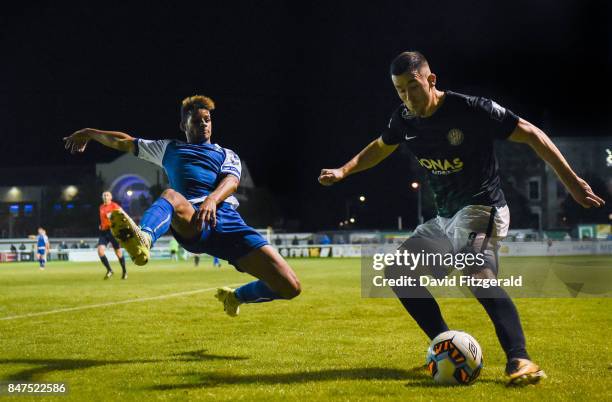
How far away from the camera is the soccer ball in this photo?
4539 mm

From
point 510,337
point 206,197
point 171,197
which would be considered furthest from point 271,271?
point 510,337

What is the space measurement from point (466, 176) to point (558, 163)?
67 cm

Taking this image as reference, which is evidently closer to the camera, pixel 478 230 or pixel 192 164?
pixel 478 230

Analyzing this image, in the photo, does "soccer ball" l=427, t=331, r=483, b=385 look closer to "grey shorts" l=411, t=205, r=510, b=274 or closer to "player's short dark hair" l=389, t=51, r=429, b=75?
"grey shorts" l=411, t=205, r=510, b=274

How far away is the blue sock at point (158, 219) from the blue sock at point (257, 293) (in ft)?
4.92

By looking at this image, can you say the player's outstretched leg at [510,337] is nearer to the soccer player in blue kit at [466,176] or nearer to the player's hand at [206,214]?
the soccer player in blue kit at [466,176]

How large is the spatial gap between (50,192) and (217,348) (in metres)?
78.3

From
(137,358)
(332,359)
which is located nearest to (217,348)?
(137,358)

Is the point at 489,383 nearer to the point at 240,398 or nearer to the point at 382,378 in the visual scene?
the point at 382,378

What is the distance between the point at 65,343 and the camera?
672 centimetres

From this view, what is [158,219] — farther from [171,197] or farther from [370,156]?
[370,156]

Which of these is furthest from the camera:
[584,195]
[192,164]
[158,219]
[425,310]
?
[192,164]

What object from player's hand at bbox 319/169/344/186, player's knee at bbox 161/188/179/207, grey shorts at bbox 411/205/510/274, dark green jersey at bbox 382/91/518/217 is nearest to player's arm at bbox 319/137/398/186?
player's hand at bbox 319/169/344/186

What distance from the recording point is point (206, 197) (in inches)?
218
